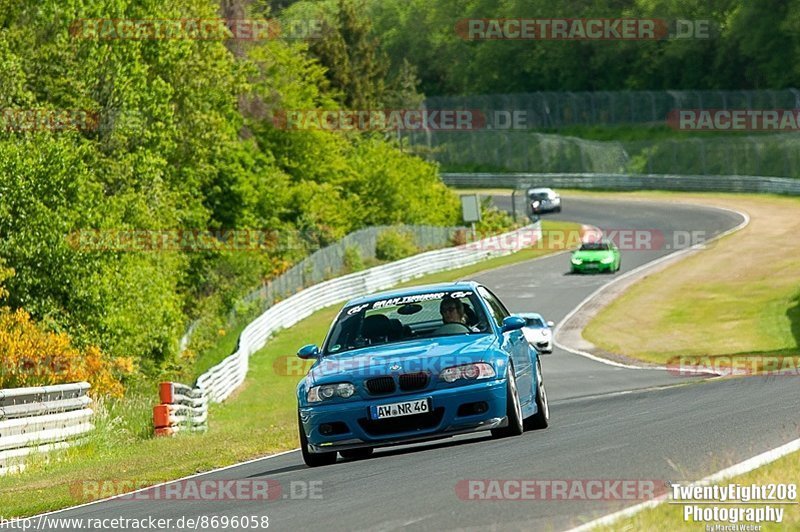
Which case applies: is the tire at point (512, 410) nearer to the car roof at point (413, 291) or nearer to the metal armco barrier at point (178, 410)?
the car roof at point (413, 291)

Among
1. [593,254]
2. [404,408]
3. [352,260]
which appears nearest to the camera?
[404,408]

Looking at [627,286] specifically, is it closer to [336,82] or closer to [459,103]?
[336,82]

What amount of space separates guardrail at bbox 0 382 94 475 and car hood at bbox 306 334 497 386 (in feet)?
19.0

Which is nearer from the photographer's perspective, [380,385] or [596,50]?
[380,385]

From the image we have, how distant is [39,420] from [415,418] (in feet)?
24.6

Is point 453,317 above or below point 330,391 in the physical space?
above

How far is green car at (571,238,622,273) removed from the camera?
2180 inches

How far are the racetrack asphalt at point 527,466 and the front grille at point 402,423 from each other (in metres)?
0.26

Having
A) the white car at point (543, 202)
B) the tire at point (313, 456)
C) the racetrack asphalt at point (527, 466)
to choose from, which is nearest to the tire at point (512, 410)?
the racetrack asphalt at point (527, 466)

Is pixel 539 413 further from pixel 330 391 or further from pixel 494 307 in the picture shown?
pixel 330 391

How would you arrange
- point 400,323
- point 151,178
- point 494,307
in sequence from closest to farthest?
1. point 400,323
2. point 494,307
3. point 151,178

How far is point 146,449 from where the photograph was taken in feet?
62.2

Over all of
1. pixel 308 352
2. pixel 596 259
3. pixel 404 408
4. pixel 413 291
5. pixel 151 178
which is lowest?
pixel 404 408

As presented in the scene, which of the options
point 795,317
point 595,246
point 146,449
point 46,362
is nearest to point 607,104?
point 595,246
